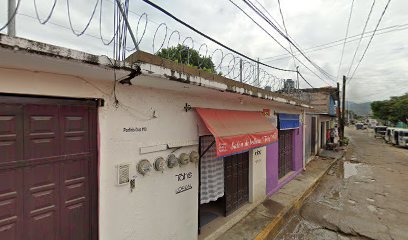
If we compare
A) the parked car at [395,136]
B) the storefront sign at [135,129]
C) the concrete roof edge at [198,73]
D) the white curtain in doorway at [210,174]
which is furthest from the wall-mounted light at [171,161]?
the parked car at [395,136]

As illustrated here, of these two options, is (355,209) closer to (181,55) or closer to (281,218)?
(281,218)

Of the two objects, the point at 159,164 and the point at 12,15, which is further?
the point at 159,164

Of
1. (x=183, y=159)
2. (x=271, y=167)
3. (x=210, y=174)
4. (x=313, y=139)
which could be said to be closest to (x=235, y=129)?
(x=210, y=174)

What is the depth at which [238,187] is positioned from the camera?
683 cm

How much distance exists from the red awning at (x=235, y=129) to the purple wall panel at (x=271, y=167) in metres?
1.41

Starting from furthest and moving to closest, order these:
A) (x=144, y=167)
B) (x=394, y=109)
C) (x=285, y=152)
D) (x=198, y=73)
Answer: (x=394, y=109)
(x=285, y=152)
(x=198, y=73)
(x=144, y=167)

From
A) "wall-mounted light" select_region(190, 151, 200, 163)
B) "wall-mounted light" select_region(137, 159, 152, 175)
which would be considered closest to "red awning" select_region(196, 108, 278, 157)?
"wall-mounted light" select_region(190, 151, 200, 163)

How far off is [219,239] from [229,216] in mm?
1082

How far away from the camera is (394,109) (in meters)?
35.8

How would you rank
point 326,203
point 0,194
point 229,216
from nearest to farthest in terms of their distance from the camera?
point 0,194 → point 229,216 → point 326,203

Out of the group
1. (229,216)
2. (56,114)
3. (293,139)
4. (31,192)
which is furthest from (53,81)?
(293,139)

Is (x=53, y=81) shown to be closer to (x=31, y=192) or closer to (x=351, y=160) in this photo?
(x=31, y=192)

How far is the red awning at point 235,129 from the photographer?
4.71 metres

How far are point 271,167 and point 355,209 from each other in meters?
2.91
